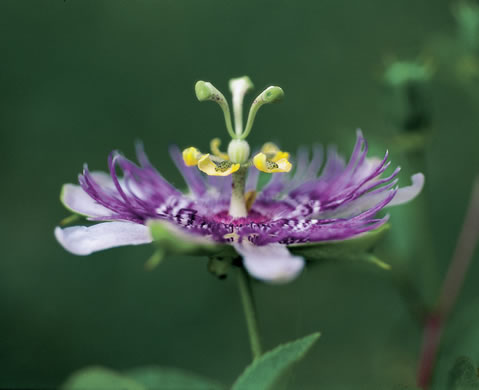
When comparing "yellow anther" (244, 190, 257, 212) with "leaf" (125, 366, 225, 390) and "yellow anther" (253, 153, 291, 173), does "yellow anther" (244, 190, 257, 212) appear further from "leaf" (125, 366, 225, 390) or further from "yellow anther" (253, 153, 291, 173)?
"leaf" (125, 366, 225, 390)

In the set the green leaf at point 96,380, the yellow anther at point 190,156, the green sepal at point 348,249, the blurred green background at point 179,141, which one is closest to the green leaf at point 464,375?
the green sepal at point 348,249

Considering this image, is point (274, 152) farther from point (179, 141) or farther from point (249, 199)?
point (179, 141)

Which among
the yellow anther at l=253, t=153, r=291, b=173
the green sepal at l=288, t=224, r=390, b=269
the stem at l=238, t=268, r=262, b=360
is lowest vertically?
the stem at l=238, t=268, r=262, b=360

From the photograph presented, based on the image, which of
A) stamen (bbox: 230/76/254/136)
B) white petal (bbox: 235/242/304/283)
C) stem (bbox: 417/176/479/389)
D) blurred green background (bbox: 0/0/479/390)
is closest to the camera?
white petal (bbox: 235/242/304/283)

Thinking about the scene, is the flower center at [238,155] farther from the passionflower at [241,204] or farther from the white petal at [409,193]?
the white petal at [409,193]

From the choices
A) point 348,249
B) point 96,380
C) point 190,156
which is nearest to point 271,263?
point 348,249

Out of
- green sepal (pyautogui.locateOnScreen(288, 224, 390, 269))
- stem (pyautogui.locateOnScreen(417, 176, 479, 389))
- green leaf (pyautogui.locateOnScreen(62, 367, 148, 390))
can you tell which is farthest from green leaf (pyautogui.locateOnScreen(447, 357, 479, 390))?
green leaf (pyautogui.locateOnScreen(62, 367, 148, 390))

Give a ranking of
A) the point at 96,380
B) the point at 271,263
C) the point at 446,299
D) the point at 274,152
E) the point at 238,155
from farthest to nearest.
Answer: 1. the point at 446,299
2. the point at 274,152
3. the point at 238,155
4. the point at 271,263
5. the point at 96,380

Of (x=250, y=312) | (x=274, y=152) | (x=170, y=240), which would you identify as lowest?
(x=250, y=312)
